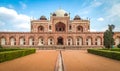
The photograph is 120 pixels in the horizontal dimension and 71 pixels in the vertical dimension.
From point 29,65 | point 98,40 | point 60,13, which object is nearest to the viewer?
point 29,65

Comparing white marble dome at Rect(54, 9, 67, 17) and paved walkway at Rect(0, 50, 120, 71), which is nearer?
paved walkway at Rect(0, 50, 120, 71)

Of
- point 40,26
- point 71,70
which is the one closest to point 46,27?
point 40,26

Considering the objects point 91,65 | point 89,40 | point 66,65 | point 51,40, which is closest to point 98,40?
point 89,40

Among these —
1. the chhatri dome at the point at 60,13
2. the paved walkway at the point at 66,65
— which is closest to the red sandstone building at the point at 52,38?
the chhatri dome at the point at 60,13

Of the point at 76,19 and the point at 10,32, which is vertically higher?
the point at 76,19

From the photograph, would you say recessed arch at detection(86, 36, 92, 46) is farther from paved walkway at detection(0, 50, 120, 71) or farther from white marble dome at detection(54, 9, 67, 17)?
paved walkway at detection(0, 50, 120, 71)

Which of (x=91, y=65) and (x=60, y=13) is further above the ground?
(x=60, y=13)

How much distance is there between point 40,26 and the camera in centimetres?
4841

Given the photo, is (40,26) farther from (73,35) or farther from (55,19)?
(73,35)

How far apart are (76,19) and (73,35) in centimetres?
928

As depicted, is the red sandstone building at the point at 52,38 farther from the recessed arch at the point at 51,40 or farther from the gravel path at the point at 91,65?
the gravel path at the point at 91,65

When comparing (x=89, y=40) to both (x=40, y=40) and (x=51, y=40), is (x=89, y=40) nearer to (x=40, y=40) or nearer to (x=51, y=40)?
(x=51, y=40)

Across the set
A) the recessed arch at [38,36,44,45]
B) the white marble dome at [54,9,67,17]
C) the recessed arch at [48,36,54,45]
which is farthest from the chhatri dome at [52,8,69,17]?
the recessed arch at [38,36,44,45]

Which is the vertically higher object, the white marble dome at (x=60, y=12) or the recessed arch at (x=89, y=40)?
the white marble dome at (x=60, y=12)
